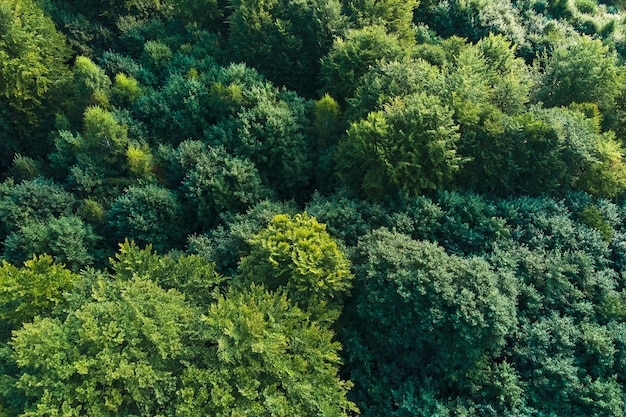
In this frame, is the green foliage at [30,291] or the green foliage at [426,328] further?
the green foliage at [30,291]

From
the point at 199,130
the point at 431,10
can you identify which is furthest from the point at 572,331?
the point at 431,10

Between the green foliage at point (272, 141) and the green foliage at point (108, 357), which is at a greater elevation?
the green foliage at point (272, 141)

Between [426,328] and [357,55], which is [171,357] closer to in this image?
[426,328]

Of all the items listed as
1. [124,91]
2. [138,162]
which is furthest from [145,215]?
[124,91]

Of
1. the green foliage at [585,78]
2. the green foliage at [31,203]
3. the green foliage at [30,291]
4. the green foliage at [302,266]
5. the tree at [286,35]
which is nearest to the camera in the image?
the green foliage at [30,291]

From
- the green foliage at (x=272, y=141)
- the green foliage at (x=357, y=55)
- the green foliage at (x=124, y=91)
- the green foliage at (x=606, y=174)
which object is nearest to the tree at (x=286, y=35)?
the green foliage at (x=357, y=55)

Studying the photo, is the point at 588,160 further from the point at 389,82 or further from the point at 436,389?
the point at 436,389

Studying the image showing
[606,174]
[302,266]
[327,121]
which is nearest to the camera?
[302,266]

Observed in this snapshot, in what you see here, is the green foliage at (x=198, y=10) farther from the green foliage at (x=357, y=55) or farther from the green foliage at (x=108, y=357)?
the green foliage at (x=108, y=357)
